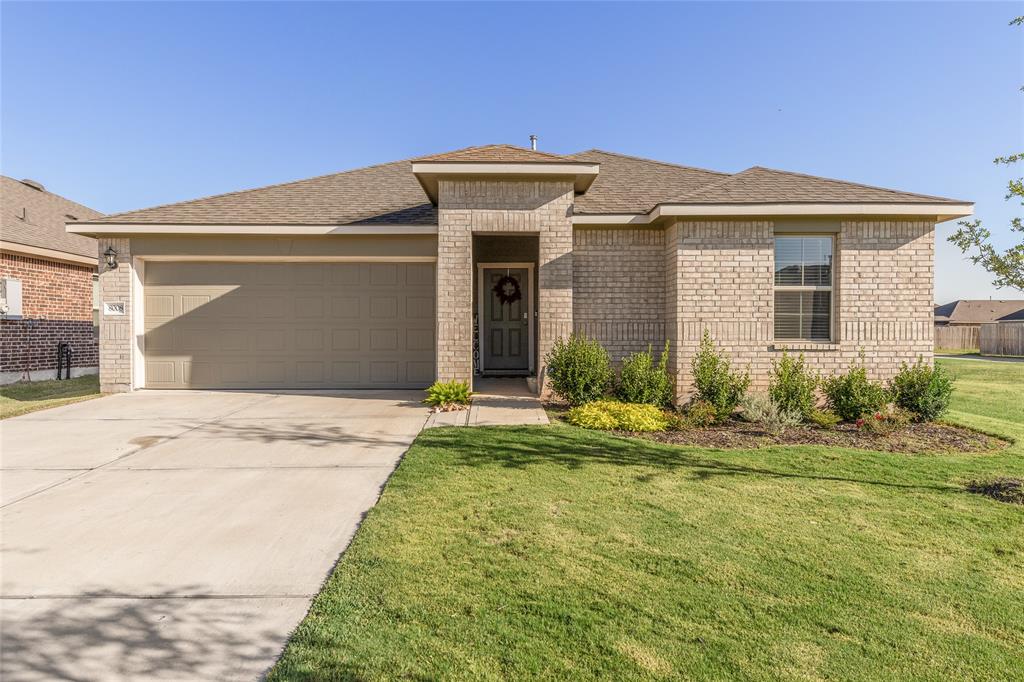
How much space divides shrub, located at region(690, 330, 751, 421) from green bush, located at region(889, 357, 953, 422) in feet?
7.22

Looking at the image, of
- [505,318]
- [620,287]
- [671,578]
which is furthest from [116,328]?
[671,578]

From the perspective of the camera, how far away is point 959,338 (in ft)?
106

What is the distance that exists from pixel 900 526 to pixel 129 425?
339 inches

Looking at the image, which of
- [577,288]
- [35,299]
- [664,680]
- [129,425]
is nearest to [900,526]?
[664,680]

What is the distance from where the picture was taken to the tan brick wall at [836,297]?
837 centimetres

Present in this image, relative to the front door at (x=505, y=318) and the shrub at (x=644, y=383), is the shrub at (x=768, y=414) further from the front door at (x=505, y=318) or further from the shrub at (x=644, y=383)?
the front door at (x=505, y=318)

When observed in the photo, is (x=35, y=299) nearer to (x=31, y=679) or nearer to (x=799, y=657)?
(x=31, y=679)

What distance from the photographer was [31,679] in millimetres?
2207

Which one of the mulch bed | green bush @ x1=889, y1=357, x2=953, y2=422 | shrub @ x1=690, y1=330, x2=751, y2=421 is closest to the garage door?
shrub @ x1=690, y1=330, x2=751, y2=421

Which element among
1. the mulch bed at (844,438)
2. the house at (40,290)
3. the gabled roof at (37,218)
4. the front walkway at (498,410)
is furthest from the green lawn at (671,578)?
the gabled roof at (37,218)

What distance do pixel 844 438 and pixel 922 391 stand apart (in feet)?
7.32

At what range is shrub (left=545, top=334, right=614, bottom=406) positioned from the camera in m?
8.04

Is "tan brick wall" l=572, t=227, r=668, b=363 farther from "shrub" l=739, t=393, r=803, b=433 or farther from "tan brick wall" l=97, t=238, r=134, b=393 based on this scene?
"tan brick wall" l=97, t=238, r=134, b=393

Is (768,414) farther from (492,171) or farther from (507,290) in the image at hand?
(507,290)
